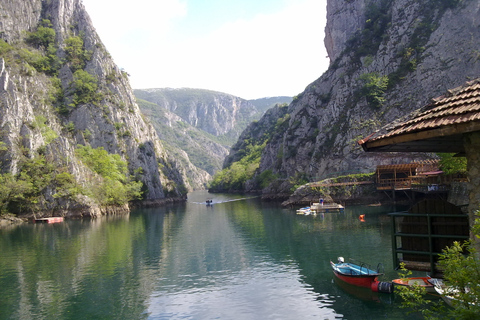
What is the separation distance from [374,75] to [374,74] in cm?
60

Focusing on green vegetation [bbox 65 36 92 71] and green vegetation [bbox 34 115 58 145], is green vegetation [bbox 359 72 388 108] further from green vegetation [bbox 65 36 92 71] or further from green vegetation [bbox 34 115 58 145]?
green vegetation [bbox 65 36 92 71]

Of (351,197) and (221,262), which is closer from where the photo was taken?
(221,262)

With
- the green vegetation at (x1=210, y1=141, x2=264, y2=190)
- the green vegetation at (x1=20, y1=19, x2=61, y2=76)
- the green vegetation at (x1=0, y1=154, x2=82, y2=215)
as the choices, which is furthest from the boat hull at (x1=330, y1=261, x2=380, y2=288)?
Result: the green vegetation at (x1=20, y1=19, x2=61, y2=76)

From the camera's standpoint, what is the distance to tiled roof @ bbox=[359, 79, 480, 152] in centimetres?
805

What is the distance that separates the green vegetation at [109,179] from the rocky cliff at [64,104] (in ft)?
9.30

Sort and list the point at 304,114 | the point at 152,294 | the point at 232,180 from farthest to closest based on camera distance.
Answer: the point at 232,180 → the point at 304,114 → the point at 152,294

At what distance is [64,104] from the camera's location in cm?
10500

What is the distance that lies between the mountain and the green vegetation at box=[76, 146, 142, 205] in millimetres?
42617

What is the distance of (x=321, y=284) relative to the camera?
23234mm

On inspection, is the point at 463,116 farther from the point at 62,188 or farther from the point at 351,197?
the point at 62,188

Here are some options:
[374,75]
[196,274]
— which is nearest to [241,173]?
[374,75]

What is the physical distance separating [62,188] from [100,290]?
62.3 m

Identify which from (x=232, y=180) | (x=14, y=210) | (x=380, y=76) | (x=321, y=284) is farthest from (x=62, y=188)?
(x=232, y=180)

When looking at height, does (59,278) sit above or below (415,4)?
below
